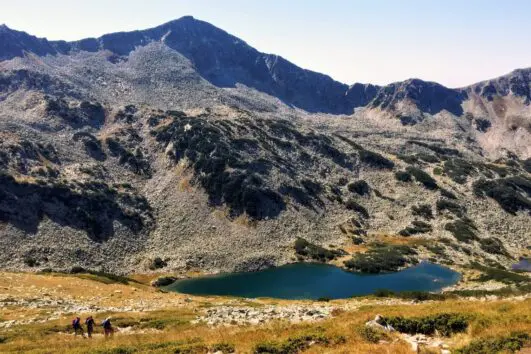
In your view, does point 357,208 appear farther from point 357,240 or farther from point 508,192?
point 508,192

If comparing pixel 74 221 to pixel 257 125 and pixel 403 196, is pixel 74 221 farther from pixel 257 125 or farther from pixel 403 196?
pixel 403 196

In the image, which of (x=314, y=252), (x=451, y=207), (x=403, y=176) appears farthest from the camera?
(x=403, y=176)

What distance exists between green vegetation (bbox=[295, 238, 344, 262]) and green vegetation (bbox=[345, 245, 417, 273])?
4430 millimetres

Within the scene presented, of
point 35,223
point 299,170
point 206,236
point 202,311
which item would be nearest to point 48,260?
point 35,223

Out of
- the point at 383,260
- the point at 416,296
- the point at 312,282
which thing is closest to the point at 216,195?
the point at 312,282

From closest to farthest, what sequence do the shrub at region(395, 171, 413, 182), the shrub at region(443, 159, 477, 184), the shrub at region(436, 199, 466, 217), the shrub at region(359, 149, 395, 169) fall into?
the shrub at region(436, 199, 466, 217) < the shrub at region(395, 171, 413, 182) < the shrub at region(443, 159, 477, 184) < the shrub at region(359, 149, 395, 169)

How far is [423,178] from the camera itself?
125m

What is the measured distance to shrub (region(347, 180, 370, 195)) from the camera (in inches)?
4728

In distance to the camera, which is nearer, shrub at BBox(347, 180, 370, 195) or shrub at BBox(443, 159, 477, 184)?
shrub at BBox(347, 180, 370, 195)

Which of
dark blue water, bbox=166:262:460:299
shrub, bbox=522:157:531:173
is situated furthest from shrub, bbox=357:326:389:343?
shrub, bbox=522:157:531:173

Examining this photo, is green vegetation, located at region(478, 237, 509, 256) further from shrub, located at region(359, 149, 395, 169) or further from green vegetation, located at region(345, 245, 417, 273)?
shrub, located at region(359, 149, 395, 169)

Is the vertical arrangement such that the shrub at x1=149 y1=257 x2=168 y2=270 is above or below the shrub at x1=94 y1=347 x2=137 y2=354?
below

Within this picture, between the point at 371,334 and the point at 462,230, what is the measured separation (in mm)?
93758

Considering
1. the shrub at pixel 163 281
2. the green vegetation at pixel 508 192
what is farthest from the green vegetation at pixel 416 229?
the shrub at pixel 163 281
